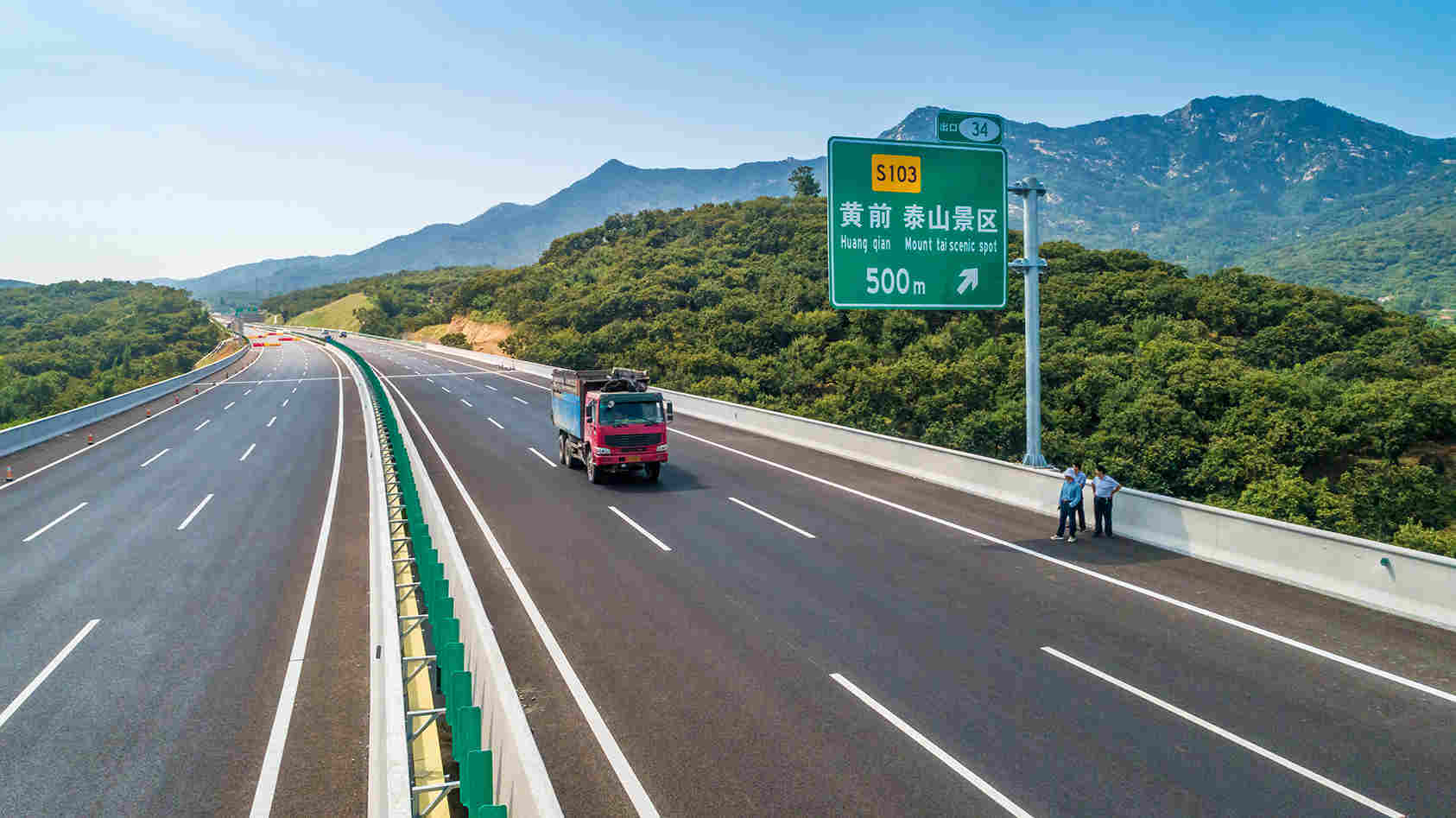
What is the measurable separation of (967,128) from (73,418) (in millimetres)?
38079

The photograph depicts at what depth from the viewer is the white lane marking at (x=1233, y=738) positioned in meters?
6.66

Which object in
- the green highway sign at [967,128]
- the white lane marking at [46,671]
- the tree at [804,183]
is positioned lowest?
the white lane marking at [46,671]

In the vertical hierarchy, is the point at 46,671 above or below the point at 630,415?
below

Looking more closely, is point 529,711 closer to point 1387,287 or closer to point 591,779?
point 591,779

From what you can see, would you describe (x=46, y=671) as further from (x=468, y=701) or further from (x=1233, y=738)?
(x=1233, y=738)

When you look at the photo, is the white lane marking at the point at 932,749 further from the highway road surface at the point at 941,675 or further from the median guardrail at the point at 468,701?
the median guardrail at the point at 468,701

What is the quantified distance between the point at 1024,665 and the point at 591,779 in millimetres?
5301

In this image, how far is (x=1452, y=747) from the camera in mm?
7520

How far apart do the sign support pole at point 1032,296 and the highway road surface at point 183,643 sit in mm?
14319

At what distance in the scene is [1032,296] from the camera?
59.8 ft

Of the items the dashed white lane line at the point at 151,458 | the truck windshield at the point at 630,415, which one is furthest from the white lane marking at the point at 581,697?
the dashed white lane line at the point at 151,458

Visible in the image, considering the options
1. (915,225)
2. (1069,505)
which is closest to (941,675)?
(1069,505)

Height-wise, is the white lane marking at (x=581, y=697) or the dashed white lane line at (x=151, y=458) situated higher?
the dashed white lane line at (x=151, y=458)

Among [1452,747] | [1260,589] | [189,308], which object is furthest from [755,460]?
[189,308]
